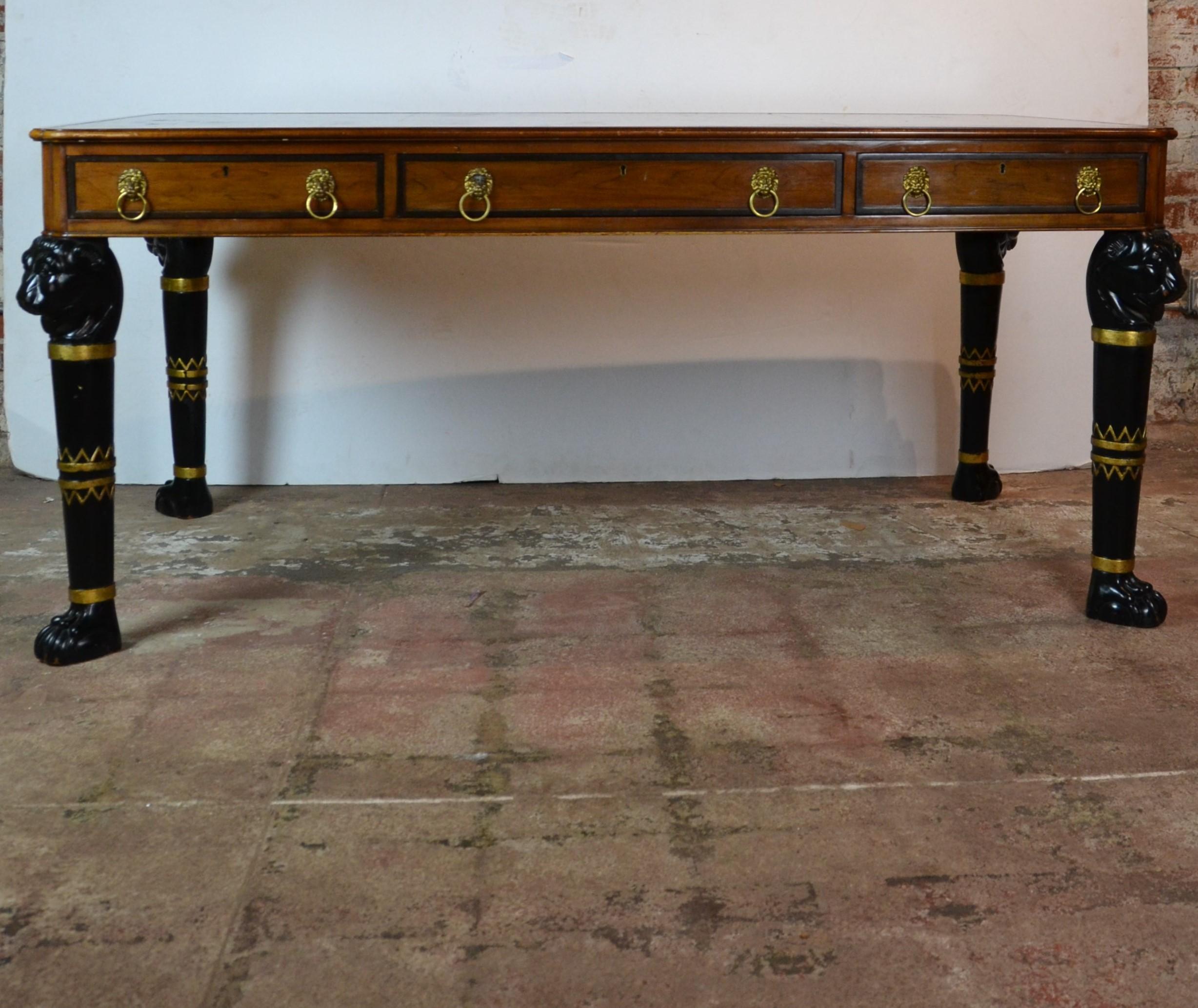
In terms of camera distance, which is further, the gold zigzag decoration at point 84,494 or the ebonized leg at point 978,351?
the ebonized leg at point 978,351

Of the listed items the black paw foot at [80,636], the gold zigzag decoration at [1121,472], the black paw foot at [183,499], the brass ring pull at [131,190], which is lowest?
the black paw foot at [80,636]

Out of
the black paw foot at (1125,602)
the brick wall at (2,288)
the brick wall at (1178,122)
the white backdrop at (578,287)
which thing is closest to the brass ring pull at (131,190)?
the white backdrop at (578,287)

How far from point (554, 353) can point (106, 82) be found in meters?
1.31

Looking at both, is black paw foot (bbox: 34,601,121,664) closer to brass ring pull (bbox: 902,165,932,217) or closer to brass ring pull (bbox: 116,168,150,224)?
brass ring pull (bbox: 116,168,150,224)

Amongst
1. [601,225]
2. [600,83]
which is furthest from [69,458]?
[600,83]

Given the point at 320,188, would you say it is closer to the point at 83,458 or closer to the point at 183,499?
the point at 83,458

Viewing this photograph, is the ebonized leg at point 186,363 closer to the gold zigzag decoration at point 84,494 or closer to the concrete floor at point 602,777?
the concrete floor at point 602,777

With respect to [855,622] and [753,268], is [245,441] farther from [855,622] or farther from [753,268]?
[855,622]

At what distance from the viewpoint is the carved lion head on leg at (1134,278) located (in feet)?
7.47

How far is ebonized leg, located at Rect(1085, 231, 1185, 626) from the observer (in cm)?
229

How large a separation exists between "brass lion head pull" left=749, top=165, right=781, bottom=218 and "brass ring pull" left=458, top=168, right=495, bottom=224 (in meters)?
0.42

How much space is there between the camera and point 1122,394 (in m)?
2.32

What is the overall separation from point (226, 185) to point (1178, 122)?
9.91 feet

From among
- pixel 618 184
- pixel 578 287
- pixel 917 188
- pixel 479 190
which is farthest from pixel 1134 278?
pixel 578 287
